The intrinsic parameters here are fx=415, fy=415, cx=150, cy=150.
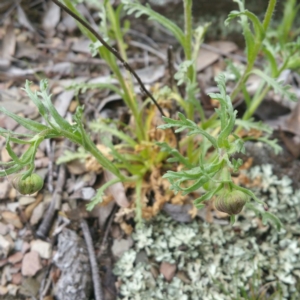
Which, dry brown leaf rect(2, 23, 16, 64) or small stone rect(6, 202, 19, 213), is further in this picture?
dry brown leaf rect(2, 23, 16, 64)

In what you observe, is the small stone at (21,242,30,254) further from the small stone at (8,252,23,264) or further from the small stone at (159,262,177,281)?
the small stone at (159,262,177,281)

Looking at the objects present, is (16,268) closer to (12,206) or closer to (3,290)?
(3,290)

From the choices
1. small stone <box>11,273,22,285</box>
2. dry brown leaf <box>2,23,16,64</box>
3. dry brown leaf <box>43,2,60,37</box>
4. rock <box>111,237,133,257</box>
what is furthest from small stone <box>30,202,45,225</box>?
dry brown leaf <box>43,2,60,37</box>

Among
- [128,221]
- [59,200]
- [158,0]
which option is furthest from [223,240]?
[158,0]

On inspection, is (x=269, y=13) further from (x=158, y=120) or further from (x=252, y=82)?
(x=252, y=82)

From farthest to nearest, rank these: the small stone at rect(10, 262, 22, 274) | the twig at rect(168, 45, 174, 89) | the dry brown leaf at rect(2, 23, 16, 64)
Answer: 1. the dry brown leaf at rect(2, 23, 16, 64)
2. the small stone at rect(10, 262, 22, 274)
3. the twig at rect(168, 45, 174, 89)

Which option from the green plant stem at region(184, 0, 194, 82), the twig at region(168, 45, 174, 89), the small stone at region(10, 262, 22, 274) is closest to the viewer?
the green plant stem at region(184, 0, 194, 82)

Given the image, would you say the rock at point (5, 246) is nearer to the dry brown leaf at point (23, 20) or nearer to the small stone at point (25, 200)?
the small stone at point (25, 200)

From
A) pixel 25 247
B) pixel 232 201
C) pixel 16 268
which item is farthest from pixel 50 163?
pixel 232 201

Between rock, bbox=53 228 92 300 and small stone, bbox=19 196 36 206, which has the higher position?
small stone, bbox=19 196 36 206
